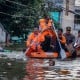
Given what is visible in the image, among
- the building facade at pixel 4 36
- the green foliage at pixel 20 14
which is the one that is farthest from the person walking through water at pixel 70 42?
the building facade at pixel 4 36

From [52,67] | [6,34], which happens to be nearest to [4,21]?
[6,34]

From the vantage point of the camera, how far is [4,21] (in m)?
40.5

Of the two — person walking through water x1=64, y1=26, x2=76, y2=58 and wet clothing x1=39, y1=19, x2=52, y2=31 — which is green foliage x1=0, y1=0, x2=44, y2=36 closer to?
person walking through water x1=64, y1=26, x2=76, y2=58

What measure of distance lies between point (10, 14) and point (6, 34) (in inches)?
183

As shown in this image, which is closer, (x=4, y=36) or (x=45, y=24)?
(x=45, y=24)

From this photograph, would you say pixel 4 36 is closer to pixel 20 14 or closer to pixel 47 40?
pixel 20 14

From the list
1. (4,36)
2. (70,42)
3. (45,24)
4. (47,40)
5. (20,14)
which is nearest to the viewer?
(47,40)

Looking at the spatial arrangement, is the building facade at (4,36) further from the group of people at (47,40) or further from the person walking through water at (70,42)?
the group of people at (47,40)

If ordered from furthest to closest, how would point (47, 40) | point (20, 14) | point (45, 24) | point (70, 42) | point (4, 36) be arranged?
point (4, 36) → point (20, 14) → point (70, 42) → point (45, 24) → point (47, 40)

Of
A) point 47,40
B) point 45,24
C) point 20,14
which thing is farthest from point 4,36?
point 47,40

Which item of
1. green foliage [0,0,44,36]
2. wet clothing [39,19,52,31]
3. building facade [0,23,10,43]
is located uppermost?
wet clothing [39,19,52,31]

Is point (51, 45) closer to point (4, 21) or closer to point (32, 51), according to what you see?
point (32, 51)

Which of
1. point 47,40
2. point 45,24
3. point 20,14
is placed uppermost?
point 45,24

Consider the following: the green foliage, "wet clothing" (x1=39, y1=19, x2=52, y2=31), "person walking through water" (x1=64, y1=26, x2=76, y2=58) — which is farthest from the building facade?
"wet clothing" (x1=39, y1=19, x2=52, y2=31)
